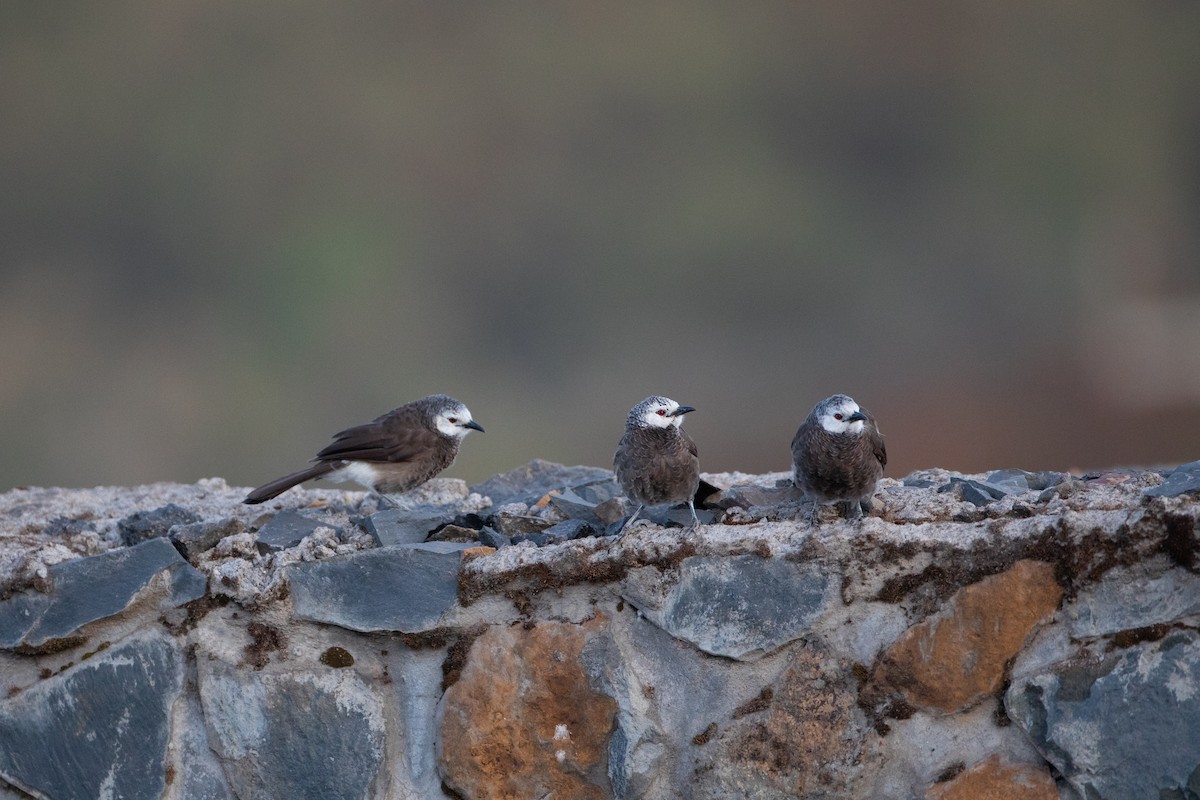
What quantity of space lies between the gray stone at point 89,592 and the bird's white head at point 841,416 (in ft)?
7.15

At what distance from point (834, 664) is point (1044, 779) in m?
0.64

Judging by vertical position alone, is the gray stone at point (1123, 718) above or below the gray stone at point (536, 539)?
below

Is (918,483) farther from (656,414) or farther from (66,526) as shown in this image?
(66,526)

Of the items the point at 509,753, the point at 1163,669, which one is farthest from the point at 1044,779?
the point at 509,753

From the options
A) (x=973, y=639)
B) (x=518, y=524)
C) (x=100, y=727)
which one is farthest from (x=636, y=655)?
(x=100, y=727)

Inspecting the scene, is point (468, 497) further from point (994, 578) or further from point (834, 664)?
point (994, 578)

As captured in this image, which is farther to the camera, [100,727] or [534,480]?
[534,480]

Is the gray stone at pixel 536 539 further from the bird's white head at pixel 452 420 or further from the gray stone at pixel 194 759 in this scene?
the bird's white head at pixel 452 420

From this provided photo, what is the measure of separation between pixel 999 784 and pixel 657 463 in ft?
4.84

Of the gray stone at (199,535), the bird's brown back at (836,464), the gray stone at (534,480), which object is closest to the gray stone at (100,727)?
the gray stone at (199,535)

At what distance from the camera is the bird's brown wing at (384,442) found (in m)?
5.70

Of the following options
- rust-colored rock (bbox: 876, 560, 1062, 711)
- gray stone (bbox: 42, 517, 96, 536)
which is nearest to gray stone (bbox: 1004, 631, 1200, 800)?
rust-colored rock (bbox: 876, 560, 1062, 711)

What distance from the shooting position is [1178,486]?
351 centimetres

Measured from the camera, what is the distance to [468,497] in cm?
532
